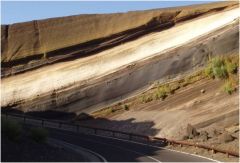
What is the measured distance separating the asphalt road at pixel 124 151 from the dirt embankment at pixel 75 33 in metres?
29.4

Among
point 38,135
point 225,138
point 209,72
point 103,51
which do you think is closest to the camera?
point 38,135

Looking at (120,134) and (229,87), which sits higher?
(229,87)

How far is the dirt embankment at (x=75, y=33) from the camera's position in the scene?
69206 mm

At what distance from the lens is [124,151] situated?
31.0m

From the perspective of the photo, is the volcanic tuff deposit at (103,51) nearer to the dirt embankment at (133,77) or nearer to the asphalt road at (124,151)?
the dirt embankment at (133,77)

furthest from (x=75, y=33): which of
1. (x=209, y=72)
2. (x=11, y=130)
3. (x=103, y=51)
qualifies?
(x=11, y=130)

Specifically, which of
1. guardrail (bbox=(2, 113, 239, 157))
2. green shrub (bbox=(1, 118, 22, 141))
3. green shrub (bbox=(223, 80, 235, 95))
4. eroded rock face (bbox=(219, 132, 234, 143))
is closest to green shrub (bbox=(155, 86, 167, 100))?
guardrail (bbox=(2, 113, 239, 157))

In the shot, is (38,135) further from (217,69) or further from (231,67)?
(231,67)

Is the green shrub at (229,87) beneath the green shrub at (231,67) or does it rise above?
beneath

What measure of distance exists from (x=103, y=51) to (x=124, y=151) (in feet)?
120

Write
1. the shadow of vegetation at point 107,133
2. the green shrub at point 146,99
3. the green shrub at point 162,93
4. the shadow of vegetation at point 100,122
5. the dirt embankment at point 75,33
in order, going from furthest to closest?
the dirt embankment at point 75,33 → the green shrub at point 146,99 → the green shrub at point 162,93 → the shadow of vegetation at point 100,122 → the shadow of vegetation at point 107,133

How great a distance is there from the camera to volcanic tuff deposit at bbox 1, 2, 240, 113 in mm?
53469

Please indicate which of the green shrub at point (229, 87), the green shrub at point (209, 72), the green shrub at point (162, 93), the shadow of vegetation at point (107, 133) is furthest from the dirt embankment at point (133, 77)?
the green shrub at point (229, 87)

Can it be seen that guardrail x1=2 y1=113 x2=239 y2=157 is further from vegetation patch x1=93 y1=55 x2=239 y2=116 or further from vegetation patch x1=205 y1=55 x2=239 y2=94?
vegetation patch x1=205 y1=55 x2=239 y2=94
